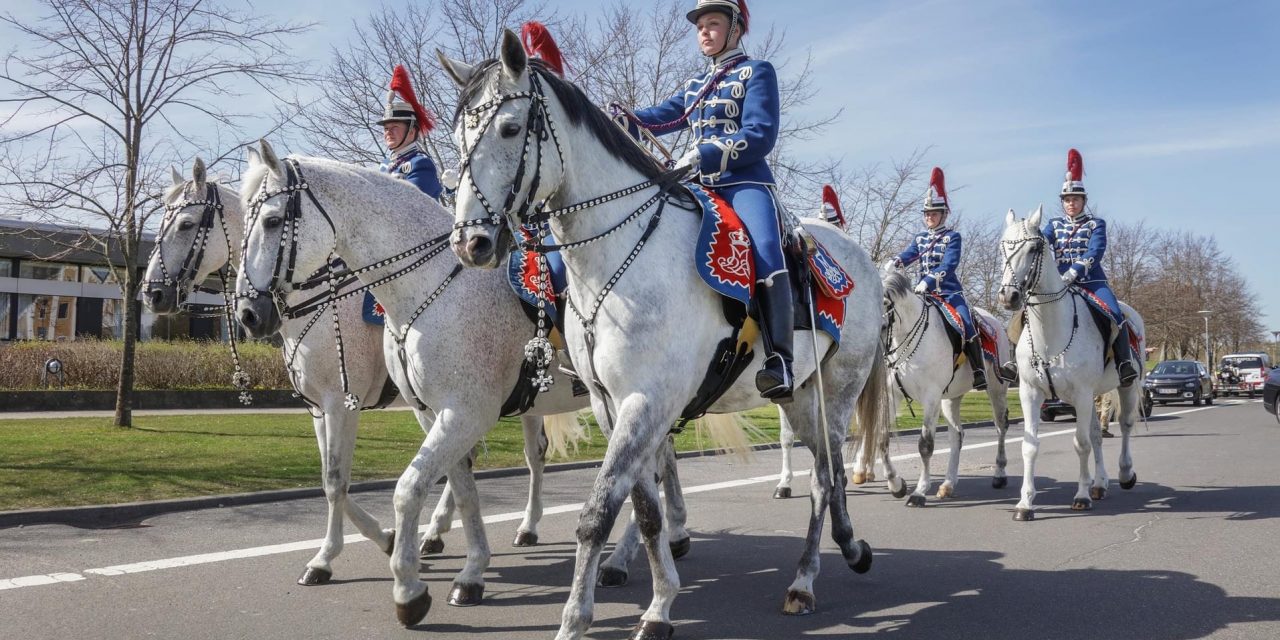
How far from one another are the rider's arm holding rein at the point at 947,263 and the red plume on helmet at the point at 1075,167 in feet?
4.72

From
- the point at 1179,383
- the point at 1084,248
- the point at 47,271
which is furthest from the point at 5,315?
the point at 1179,383

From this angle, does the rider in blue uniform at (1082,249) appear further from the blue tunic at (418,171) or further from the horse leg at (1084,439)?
the blue tunic at (418,171)

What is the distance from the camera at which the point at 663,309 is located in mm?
4527

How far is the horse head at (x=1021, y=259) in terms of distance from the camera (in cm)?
956

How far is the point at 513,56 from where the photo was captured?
430 cm

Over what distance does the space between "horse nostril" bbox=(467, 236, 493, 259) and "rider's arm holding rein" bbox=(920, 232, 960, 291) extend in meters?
8.47

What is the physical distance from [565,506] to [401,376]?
14.7 ft

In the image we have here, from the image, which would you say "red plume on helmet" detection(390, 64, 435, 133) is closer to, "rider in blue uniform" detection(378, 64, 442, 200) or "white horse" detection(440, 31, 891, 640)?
"rider in blue uniform" detection(378, 64, 442, 200)

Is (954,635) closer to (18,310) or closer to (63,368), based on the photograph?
(63,368)

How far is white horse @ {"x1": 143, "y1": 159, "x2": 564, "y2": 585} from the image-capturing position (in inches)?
250

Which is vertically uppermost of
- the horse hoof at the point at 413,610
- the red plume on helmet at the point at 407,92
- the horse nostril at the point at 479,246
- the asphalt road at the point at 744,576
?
the red plume on helmet at the point at 407,92

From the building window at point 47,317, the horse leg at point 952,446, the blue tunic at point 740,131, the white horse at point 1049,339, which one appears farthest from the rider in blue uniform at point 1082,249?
the building window at point 47,317

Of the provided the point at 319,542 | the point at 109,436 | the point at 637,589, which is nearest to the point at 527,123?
the point at 637,589

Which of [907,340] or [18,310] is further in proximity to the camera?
[18,310]
